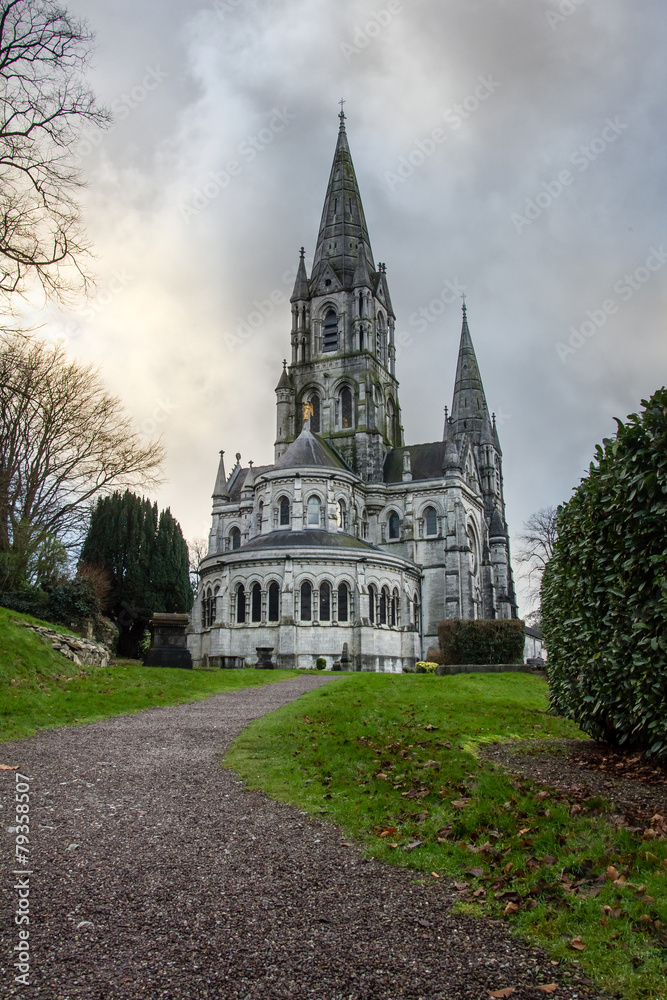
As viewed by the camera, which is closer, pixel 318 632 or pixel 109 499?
pixel 318 632

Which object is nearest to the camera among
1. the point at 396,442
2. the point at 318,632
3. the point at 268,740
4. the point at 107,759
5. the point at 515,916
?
the point at 515,916

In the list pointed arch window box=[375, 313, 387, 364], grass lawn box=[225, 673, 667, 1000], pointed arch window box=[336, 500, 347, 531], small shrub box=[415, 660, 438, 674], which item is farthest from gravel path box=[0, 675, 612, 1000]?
pointed arch window box=[375, 313, 387, 364]

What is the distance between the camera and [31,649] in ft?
56.5

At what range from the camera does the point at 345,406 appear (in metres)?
55.0

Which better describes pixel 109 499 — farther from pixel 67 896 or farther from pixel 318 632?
pixel 67 896

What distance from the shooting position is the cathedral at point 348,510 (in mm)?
37094

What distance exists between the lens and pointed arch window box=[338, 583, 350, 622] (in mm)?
37312

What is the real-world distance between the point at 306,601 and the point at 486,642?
11222mm

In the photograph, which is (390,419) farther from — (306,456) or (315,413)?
(306,456)

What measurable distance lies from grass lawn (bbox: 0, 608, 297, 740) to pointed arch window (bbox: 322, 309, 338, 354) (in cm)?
3891

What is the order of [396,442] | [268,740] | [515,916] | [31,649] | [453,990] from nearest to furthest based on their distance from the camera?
1. [453,990]
2. [515,916]
3. [268,740]
4. [31,649]
5. [396,442]

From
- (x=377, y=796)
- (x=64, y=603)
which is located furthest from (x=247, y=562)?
(x=377, y=796)

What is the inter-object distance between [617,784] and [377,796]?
2501mm

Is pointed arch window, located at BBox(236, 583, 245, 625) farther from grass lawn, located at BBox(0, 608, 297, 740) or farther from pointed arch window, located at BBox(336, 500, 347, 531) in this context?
grass lawn, located at BBox(0, 608, 297, 740)
